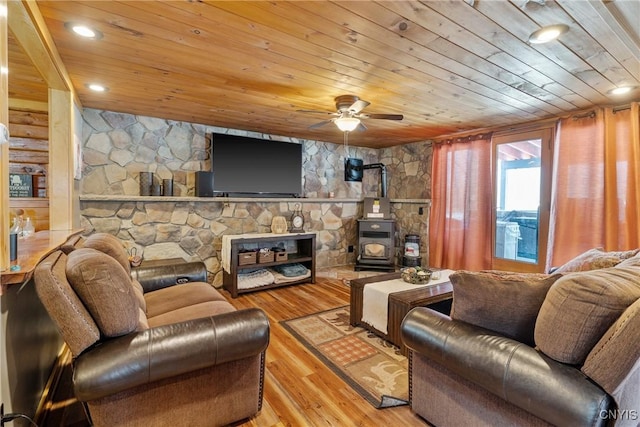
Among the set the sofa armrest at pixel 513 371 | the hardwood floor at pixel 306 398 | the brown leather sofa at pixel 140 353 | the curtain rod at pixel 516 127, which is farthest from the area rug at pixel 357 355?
the curtain rod at pixel 516 127

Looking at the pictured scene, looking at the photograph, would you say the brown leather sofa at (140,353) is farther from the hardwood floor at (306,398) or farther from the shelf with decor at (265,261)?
the shelf with decor at (265,261)

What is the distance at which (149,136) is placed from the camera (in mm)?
3688

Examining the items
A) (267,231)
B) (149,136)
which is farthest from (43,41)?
(267,231)

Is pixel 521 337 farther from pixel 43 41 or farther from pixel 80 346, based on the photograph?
pixel 43 41

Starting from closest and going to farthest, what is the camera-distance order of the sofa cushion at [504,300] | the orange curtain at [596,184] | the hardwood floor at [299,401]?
the sofa cushion at [504,300], the hardwood floor at [299,401], the orange curtain at [596,184]

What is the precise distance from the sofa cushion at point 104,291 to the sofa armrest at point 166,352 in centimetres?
7

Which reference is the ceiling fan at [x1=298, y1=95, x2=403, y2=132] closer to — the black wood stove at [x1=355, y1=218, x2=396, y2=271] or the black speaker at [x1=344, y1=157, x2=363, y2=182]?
the black wood stove at [x1=355, y1=218, x2=396, y2=271]

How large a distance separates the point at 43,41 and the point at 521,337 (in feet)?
9.58

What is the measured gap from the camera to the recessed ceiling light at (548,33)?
5.53 ft

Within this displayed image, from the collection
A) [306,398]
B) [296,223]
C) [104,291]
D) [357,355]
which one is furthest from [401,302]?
[296,223]

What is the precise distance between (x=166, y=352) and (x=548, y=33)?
2.60 m

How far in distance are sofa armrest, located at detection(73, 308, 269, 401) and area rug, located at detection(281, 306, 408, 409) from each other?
0.85 m

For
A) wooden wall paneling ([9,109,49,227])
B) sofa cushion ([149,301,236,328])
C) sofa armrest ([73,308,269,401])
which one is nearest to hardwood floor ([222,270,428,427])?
sofa armrest ([73,308,269,401])

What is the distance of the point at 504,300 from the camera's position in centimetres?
138
